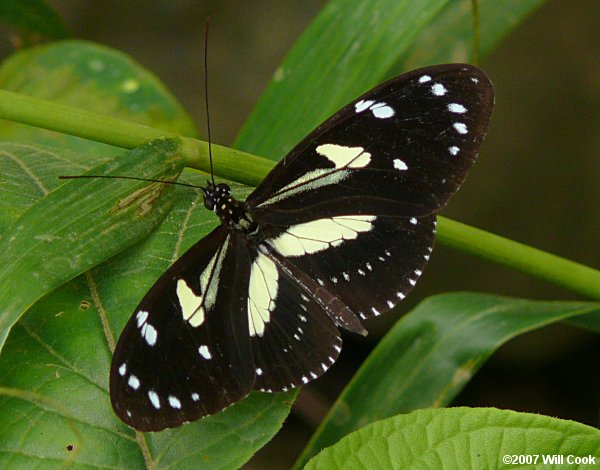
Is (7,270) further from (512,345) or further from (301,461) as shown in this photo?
(512,345)

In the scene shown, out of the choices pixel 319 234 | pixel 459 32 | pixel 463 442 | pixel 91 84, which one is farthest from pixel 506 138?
pixel 463 442

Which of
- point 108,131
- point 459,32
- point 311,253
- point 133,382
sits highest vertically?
point 459,32

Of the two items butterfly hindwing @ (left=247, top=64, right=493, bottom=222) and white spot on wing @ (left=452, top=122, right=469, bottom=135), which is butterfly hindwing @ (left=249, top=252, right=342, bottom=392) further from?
white spot on wing @ (left=452, top=122, right=469, bottom=135)

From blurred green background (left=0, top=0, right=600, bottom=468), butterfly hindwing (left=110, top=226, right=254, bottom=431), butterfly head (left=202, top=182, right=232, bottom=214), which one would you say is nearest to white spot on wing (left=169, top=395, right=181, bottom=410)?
butterfly hindwing (left=110, top=226, right=254, bottom=431)

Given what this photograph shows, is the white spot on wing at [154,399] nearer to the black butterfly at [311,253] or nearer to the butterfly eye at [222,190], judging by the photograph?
the black butterfly at [311,253]

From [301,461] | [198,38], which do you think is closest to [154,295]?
[301,461]

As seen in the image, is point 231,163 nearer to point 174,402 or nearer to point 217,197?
point 217,197
